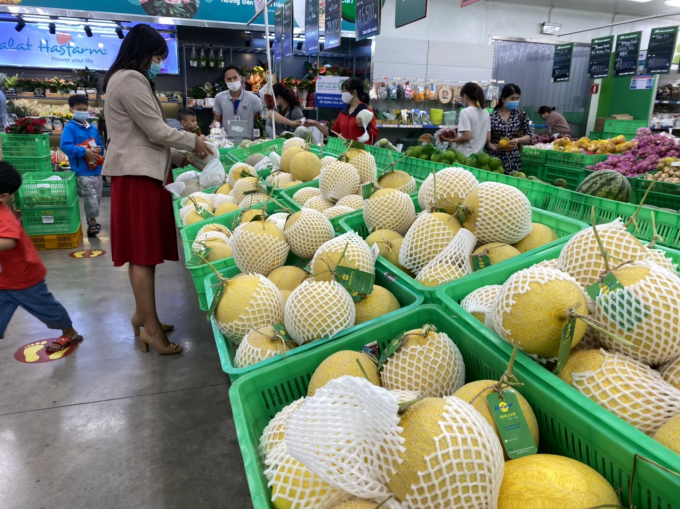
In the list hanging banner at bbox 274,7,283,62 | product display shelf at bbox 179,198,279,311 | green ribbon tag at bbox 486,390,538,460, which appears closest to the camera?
green ribbon tag at bbox 486,390,538,460

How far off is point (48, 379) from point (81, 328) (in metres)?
0.79

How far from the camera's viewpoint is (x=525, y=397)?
41.3 inches

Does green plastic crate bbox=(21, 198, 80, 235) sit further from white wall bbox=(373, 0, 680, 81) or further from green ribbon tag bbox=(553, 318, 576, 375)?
white wall bbox=(373, 0, 680, 81)

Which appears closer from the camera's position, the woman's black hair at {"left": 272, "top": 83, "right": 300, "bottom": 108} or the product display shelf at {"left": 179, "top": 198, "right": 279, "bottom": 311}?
the product display shelf at {"left": 179, "top": 198, "right": 279, "bottom": 311}

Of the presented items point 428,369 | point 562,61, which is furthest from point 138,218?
point 562,61

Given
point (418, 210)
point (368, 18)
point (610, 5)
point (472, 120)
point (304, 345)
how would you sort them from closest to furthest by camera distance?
point (304, 345), point (418, 210), point (368, 18), point (472, 120), point (610, 5)

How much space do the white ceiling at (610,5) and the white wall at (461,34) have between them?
147mm

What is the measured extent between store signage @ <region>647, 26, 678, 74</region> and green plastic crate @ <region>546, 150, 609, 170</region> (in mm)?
4883

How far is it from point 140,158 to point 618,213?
2.59m

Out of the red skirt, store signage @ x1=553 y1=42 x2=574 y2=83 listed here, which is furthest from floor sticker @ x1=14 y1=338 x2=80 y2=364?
store signage @ x1=553 y1=42 x2=574 y2=83

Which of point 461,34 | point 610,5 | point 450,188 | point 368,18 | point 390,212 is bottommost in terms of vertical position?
point 390,212

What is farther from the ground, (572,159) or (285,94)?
(285,94)

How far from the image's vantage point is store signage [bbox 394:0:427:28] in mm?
4780

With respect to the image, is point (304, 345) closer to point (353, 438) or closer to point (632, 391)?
point (353, 438)
